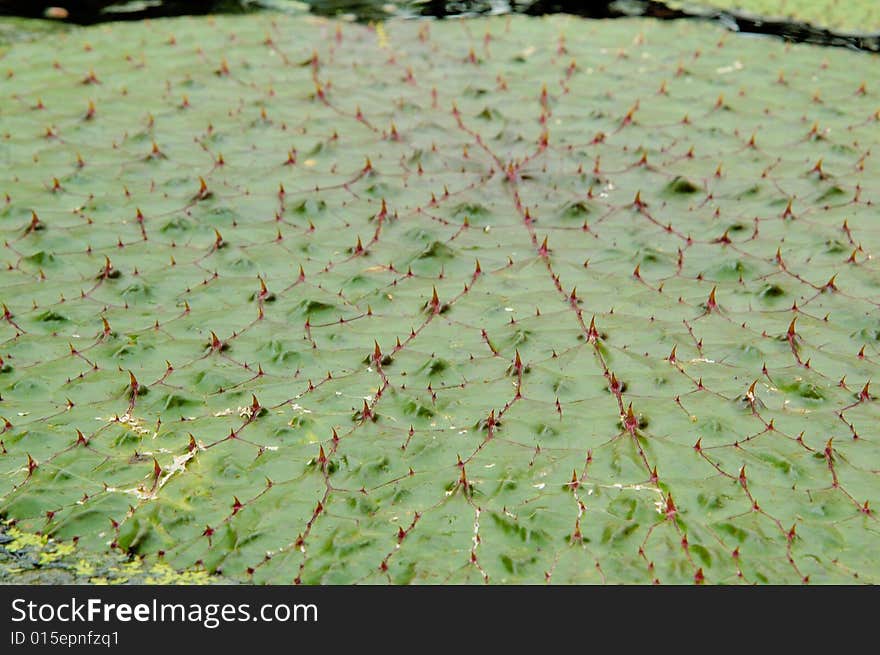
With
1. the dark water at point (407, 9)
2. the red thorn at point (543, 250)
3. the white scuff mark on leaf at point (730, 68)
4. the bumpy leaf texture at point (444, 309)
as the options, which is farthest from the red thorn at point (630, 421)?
the dark water at point (407, 9)

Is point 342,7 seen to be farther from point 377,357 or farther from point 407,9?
point 377,357

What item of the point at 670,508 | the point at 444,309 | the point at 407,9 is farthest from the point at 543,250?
the point at 407,9

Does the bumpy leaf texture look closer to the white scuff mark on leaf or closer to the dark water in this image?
the white scuff mark on leaf

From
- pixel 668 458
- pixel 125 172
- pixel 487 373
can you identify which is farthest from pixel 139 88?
pixel 668 458

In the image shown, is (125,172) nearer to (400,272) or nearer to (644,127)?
(400,272)

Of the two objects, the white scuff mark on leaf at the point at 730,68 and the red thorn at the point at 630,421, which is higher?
the white scuff mark on leaf at the point at 730,68

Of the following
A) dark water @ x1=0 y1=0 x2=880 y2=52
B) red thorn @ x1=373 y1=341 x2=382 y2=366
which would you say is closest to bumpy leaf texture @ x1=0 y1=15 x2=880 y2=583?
red thorn @ x1=373 y1=341 x2=382 y2=366

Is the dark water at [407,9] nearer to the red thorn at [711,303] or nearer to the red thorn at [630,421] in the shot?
the red thorn at [711,303]
